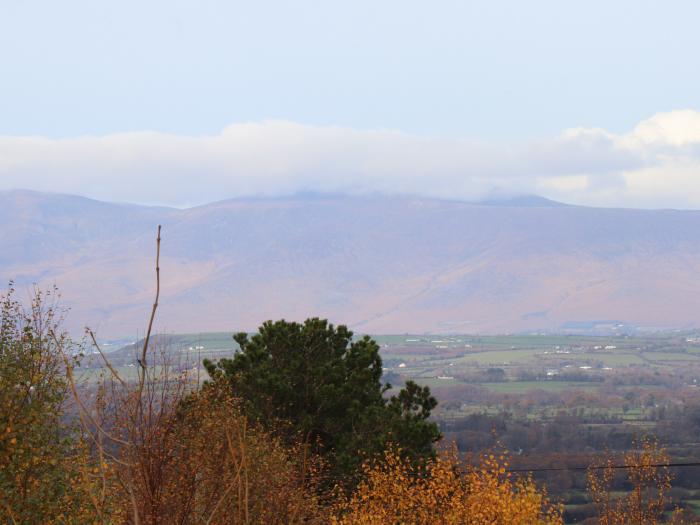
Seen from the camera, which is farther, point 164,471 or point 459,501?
point 459,501

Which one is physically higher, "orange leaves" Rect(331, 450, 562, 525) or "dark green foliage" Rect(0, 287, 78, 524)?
"dark green foliage" Rect(0, 287, 78, 524)

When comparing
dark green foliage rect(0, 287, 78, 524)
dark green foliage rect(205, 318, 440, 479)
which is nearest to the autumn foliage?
dark green foliage rect(0, 287, 78, 524)

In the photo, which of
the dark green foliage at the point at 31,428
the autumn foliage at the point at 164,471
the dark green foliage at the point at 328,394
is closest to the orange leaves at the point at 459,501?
the autumn foliage at the point at 164,471

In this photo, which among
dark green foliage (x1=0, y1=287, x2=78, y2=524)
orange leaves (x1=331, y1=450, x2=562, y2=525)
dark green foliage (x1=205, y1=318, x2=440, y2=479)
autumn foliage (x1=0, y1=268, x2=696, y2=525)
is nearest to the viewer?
autumn foliage (x1=0, y1=268, x2=696, y2=525)

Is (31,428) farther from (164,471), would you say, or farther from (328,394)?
(328,394)

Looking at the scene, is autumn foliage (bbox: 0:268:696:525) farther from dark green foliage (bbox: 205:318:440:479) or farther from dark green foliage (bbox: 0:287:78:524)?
dark green foliage (bbox: 205:318:440:479)

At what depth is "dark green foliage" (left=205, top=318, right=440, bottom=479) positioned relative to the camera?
113ft

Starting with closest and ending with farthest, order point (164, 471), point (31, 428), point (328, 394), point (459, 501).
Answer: point (164, 471), point (31, 428), point (459, 501), point (328, 394)

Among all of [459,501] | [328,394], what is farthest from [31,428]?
[328,394]

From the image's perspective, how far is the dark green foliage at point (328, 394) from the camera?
3459 cm

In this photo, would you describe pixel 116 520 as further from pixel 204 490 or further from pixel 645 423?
pixel 645 423

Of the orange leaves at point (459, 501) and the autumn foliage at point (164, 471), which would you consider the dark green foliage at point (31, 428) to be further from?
the orange leaves at point (459, 501)

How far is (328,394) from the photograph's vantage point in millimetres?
36812

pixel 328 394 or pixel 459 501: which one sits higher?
pixel 328 394
